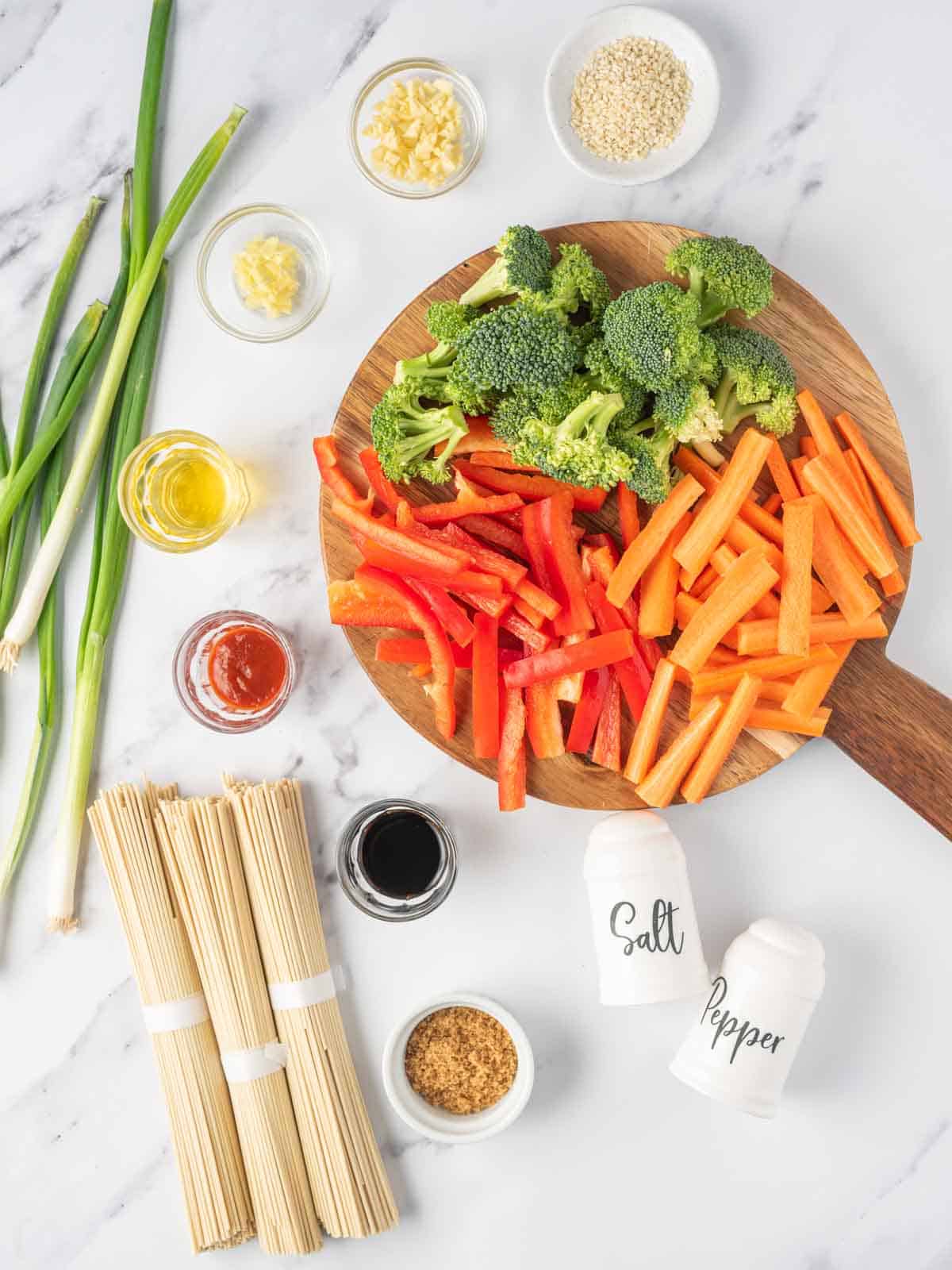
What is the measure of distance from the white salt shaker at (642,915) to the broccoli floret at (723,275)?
1.14 m

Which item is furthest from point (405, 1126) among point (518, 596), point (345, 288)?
point (345, 288)

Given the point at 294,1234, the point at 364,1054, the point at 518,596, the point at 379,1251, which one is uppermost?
the point at 518,596

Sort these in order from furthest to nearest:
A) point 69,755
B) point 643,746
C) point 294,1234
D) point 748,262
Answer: point 69,755
point 294,1234
point 643,746
point 748,262

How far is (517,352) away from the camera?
206 cm

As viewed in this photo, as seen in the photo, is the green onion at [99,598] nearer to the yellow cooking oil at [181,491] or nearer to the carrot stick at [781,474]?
the yellow cooking oil at [181,491]

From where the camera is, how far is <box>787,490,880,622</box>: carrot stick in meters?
2.21

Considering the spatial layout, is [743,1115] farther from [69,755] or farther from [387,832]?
[69,755]

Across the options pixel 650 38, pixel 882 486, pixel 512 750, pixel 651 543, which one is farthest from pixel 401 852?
pixel 650 38

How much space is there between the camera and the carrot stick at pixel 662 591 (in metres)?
2.24

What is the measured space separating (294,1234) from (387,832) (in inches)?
39.3

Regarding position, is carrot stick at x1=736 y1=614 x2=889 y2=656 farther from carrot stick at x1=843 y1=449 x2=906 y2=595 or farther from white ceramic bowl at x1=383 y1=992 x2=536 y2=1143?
white ceramic bowl at x1=383 y1=992 x2=536 y2=1143

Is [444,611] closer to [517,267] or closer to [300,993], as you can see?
[517,267]

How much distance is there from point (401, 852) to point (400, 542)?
762mm

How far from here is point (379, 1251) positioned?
2564 mm
